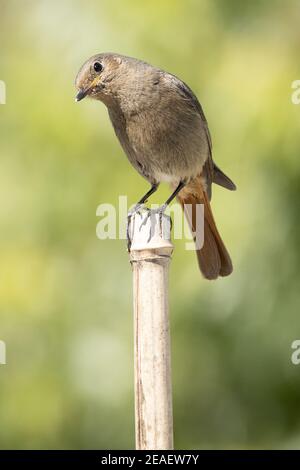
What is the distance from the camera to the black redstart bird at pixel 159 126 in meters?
5.30

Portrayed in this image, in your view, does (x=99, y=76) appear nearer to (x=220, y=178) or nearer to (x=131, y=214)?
(x=131, y=214)

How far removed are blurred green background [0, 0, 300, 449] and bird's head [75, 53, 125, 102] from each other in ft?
5.42

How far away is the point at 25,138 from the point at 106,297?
4.17 ft

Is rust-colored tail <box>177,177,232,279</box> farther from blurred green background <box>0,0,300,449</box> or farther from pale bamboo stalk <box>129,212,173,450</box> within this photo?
pale bamboo stalk <box>129,212,173,450</box>

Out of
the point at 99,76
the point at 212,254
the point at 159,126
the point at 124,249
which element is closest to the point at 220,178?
the point at 212,254

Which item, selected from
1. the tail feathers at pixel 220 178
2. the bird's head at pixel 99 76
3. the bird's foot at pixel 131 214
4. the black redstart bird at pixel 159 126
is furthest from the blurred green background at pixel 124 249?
the bird's foot at pixel 131 214

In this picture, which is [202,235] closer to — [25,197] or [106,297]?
[106,297]

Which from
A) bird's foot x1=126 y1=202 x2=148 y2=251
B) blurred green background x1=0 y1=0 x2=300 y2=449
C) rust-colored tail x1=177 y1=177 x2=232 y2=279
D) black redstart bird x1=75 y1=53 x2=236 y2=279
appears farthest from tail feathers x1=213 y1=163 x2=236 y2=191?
blurred green background x1=0 y1=0 x2=300 y2=449

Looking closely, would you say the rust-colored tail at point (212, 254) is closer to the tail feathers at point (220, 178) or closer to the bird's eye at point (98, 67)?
the tail feathers at point (220, 178)

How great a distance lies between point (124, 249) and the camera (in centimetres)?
705

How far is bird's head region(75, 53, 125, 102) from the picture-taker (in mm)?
5199

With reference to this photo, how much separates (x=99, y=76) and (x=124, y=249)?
1988mm

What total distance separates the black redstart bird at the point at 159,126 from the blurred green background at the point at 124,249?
1170 mm
